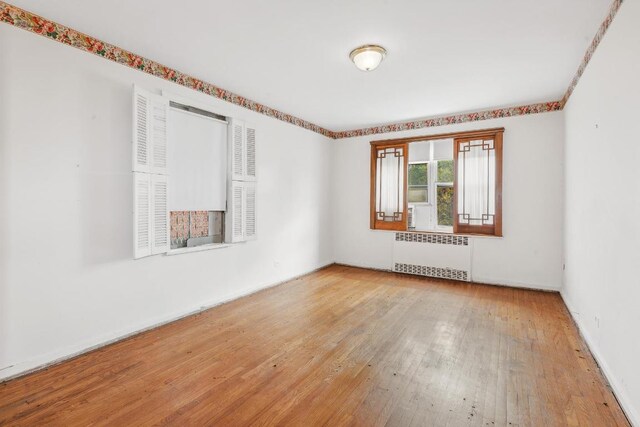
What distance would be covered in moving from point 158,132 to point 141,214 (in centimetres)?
87

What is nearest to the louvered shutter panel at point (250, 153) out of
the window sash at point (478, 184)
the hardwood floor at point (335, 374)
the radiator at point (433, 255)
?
the hardwood floor at point (335, 374)

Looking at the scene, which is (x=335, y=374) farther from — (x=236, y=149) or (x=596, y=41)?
(x=596, y=41)

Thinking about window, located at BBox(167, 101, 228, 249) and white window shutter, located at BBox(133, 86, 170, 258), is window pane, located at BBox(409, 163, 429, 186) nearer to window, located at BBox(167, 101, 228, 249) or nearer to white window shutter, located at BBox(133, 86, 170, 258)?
window, located at BBox(167, 101, 228, 249)

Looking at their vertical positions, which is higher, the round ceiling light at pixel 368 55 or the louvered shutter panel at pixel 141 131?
the round ceiling light at pixel 368 55

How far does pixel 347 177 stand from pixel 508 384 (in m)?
4.68

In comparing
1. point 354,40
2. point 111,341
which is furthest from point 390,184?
point 111,341

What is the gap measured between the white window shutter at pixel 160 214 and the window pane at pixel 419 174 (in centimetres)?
481

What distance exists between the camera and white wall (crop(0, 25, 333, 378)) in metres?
2.41

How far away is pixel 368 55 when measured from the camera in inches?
116

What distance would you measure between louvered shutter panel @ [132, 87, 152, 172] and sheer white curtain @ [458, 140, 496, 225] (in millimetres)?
4595

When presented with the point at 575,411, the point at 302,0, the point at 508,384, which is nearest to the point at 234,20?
the point at 302,0

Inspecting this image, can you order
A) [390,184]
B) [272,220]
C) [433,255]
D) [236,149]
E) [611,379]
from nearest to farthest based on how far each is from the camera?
[611,379] < [236,149] < [272,220] < [433,255] < [390,184]

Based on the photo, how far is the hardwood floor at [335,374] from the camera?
6.45 ft

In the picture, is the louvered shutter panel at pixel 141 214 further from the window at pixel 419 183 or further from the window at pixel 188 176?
the window at pixel 419 183
